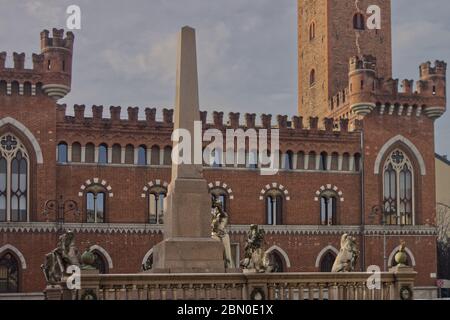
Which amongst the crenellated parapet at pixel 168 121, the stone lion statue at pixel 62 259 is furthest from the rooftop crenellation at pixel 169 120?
the stone lion statue at pixel 62 259

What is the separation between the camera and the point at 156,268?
26.6 m

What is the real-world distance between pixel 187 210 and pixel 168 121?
27794 millimetres

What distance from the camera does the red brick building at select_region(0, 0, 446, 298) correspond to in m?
51.5

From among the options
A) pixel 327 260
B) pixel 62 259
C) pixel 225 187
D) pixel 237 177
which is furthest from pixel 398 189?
pixel 62 259

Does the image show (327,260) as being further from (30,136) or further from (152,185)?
(30,136)

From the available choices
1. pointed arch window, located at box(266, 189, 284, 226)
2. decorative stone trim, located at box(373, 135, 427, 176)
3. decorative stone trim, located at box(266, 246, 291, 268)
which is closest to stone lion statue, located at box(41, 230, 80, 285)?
decorative stone trim, located at box(266, 246, 291, 268)

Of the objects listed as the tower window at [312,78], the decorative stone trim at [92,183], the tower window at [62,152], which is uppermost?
the tower window at [312,78]

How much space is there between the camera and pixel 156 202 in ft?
178

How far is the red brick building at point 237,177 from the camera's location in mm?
51469

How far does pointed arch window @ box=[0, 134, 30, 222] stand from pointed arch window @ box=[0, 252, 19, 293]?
207 cm

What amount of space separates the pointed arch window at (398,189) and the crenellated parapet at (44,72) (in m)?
20.0

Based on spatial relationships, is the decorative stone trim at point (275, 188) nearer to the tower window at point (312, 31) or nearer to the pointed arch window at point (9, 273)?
the pointed arch window at point (9, 273)

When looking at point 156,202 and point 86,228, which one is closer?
point 86,228

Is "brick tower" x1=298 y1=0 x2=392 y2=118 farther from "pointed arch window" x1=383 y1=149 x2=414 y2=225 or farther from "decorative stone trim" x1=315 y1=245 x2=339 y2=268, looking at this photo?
"decorative stone trim" x1=315 y1=245 x2=339 y2=268
